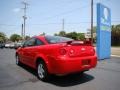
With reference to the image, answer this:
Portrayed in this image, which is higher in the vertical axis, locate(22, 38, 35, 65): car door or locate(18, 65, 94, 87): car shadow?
locate(22, 38, 35, 65): car door

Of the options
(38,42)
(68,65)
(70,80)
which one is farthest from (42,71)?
(68,65)

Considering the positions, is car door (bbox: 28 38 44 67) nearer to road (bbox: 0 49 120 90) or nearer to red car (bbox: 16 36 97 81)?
red car (bbox: 16 36 97 81)

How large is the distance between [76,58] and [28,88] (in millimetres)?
1725

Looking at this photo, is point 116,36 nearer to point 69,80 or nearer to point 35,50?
point 35,50

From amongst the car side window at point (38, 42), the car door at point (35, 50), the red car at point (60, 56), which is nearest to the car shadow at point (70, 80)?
the red car at point (60, 56)

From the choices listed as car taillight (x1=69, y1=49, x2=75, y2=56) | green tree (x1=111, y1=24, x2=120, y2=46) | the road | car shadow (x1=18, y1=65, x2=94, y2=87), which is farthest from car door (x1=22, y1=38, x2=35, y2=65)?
green tree (x1=111, y1=24, x2=120, y2=46)

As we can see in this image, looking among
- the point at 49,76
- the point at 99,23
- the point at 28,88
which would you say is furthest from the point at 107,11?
the point at 28,88

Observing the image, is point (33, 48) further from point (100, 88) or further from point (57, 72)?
point (100, 88)

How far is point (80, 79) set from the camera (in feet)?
22.2

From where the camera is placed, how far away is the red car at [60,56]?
5.84 metres

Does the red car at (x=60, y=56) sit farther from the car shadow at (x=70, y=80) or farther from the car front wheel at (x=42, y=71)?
the car shadow at (x=70, y=80)

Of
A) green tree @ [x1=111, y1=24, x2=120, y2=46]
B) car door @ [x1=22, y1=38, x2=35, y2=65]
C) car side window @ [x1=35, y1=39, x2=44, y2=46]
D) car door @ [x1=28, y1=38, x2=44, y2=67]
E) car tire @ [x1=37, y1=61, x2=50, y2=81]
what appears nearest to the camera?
car tire @ [x1=37, y1=61, x2=50, y2=81]

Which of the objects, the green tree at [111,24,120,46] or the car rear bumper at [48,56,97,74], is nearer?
the car rear bumper at [48,56,97,74]

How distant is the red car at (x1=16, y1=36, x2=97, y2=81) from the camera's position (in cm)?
584
